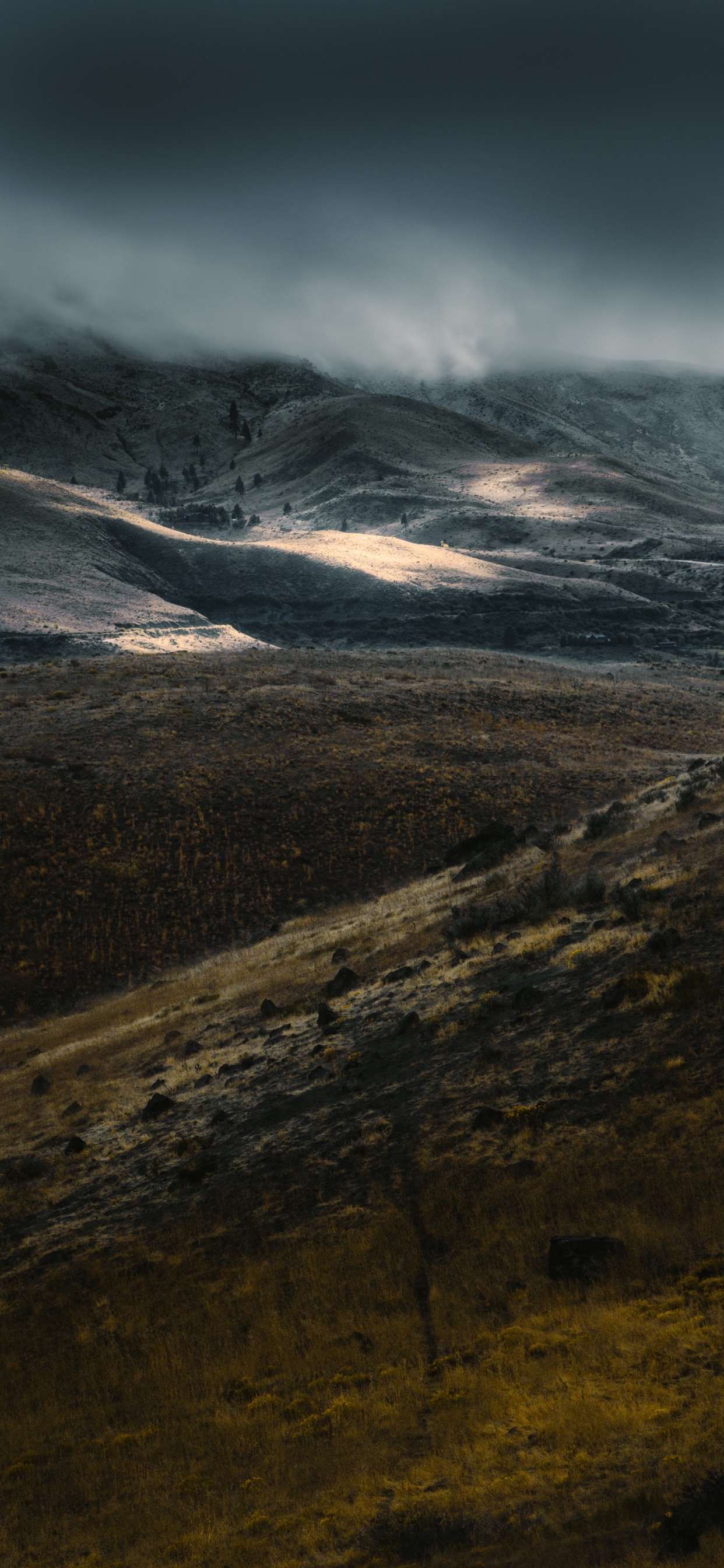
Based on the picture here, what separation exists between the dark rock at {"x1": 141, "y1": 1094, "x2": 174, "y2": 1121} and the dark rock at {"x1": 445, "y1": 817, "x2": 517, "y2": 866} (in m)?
14.7

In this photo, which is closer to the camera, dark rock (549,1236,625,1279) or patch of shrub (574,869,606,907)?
dark rock (549,1236,625,1279)

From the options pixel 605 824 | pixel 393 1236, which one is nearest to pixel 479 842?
A: pixel 605 824

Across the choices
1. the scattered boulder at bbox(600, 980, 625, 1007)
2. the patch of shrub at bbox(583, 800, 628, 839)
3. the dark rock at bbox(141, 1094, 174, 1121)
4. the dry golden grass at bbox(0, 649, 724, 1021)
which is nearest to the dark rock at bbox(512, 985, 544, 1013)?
the scattered boulder at bbox(600, 980, 625, 1007)

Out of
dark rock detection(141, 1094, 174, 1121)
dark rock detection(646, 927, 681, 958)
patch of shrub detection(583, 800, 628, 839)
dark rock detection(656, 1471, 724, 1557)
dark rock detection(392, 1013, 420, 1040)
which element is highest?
dark rock detection(646, 927, 681, 958)

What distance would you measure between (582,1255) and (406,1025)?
5.27 metres

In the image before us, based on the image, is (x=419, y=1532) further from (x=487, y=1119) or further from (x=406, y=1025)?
→ (x=406, y=1025)

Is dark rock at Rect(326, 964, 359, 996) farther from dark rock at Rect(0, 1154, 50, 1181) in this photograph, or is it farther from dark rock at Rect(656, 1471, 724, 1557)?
dark rock at Rect(656, 1471, 724, 1557)

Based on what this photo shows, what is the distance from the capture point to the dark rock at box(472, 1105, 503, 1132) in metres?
9.20

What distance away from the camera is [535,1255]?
24.9 ft

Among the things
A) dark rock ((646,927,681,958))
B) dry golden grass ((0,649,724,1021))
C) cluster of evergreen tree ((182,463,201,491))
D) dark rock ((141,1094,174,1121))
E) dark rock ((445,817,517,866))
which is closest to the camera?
dark rock ((646,927,681,958))

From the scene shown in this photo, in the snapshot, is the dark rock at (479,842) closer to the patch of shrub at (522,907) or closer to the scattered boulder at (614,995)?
the patch of shrub at (522,907)

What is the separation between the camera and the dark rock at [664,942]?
36.5 feet

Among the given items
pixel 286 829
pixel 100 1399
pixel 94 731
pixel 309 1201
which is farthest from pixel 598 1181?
pixel 94 731

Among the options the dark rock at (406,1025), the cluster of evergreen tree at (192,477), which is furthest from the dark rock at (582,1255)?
the cluster of evergreen tree at (192,477)
